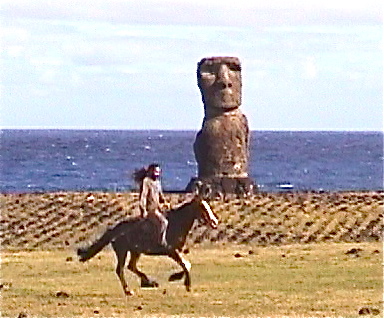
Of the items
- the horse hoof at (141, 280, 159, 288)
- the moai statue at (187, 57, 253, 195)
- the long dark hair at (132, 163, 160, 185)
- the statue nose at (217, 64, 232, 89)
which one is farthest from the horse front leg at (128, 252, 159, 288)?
the statue nose at (217, 64, 232, 89)

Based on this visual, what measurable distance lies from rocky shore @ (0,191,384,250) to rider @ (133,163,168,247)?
8142mm

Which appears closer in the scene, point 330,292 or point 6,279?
point 330,292

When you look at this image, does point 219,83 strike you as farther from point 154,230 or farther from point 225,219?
point 154,230

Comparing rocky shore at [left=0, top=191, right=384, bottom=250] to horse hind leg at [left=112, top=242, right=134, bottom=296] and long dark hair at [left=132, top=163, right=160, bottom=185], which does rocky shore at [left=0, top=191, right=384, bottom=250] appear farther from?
long dark hair at [left=132, top=163, right=160, bottom=185]

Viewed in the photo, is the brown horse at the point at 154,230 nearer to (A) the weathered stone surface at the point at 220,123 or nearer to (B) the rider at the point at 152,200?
(B) the rider at the point at 152,200

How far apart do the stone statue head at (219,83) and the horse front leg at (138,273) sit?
1489 centimetres

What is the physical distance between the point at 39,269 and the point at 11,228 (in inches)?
255

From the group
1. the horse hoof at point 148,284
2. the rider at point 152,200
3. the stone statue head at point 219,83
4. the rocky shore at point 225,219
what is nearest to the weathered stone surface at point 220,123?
the stone statue head at point 219,83

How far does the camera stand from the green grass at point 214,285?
54.3 feet

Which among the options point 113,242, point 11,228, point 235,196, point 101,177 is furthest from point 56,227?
point 101,177

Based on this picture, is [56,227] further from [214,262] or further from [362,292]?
[362,292]

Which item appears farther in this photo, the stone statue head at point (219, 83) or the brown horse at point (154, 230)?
the stone statue head at point (219, 83)

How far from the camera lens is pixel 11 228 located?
27344 mm

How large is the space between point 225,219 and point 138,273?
408 inches
